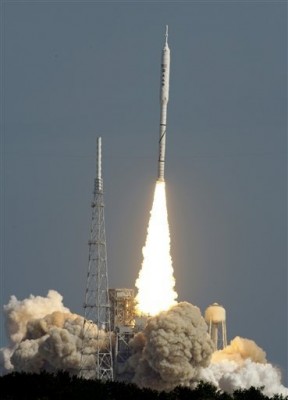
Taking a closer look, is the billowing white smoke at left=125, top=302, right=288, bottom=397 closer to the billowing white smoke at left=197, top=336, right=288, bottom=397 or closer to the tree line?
the billowing white smoke at left=197, top=336, right=288, bottom=397

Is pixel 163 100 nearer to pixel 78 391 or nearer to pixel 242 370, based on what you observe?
pixel 242 370

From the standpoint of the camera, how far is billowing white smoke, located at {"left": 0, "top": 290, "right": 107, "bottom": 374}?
144m

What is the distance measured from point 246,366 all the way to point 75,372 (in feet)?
46.7

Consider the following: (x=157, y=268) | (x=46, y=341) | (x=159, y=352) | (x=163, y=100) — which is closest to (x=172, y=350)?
(x=159, y=352)

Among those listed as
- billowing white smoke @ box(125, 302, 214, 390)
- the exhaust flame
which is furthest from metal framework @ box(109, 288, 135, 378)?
billowing white smoke @ box(125, 302, 214, 390)

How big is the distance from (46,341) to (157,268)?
1074cm

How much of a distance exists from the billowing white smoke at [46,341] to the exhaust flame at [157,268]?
499cm

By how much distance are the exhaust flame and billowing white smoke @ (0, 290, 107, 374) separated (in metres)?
4.99

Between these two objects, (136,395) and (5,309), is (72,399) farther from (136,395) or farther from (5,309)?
(5,309)

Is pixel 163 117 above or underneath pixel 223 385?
above

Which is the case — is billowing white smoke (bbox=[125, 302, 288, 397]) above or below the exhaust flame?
below

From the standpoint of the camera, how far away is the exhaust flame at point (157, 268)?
143m

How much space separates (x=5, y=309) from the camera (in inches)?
Result: 6245

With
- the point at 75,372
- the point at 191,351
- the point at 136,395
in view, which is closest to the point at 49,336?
the point at 75,372
